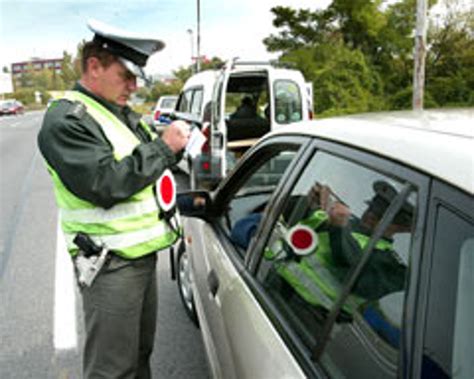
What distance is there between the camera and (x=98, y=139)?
6.00ft

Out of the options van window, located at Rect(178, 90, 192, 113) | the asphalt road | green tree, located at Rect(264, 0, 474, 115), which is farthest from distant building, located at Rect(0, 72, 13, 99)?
the asphalt road

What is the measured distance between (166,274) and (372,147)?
134 inches

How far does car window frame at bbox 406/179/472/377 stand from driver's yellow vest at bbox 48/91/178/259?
1.25m

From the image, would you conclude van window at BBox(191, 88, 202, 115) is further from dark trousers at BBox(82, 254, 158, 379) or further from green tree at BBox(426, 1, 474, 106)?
green tree at BBox(426, 1, 474, 106)

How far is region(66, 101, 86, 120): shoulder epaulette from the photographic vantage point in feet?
5.87

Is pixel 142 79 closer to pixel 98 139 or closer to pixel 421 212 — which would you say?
pixel 98 139

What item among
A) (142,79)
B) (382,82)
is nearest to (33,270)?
(142,79)

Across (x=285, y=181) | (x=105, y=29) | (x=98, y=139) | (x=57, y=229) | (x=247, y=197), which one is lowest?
(x=57, y=229)

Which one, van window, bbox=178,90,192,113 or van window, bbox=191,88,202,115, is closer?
van window, bbox=191,88,202,115

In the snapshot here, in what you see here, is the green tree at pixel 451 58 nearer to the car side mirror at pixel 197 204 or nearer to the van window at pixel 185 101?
the van window at pixel 185 101

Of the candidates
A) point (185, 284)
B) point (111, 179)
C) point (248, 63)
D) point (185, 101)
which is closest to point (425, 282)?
point (111, 179)

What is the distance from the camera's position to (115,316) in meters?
2.00

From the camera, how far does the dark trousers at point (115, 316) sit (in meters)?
1.99

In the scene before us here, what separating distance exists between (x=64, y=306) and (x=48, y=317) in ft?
0.61
